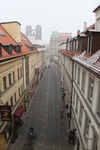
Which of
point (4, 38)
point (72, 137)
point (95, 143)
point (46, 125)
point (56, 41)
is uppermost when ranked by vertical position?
point (56, 41)

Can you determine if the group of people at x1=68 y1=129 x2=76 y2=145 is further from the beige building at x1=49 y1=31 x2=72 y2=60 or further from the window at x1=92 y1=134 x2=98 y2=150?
the beige building at x1=49 y1=31 x2=72 y2=60

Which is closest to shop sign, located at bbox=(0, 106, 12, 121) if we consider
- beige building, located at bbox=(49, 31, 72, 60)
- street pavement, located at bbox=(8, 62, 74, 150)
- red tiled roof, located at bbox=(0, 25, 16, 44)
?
street pavement, located at bbox=(8, 62, 74, 150)

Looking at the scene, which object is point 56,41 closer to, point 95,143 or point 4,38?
point 4,38

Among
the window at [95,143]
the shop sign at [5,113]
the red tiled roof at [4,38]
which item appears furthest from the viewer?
the red tiled roof at [4,38]

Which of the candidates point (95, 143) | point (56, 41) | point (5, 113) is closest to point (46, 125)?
point (5, 113)

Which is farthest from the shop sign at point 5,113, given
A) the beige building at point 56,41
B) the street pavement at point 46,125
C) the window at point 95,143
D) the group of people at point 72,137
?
the beige building at point 56,41

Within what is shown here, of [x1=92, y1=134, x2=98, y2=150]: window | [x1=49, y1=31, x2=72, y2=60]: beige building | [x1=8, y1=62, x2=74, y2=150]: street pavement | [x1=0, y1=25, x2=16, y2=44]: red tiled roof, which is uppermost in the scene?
[x1=49, y1=31, x2=72, y2=60]: beige building

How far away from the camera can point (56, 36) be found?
5261 inches

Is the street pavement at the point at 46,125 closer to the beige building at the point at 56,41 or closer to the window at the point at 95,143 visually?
the window at the point at 95,143

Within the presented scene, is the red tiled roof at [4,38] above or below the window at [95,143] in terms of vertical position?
above

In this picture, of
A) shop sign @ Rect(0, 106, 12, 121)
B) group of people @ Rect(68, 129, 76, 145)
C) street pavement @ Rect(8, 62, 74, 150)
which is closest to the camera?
shop sign @ Rect(0, 106, 12, 121)

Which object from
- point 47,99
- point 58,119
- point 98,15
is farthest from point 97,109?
point 47,99

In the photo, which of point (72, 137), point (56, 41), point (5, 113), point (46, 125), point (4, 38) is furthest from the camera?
point (56, 41)

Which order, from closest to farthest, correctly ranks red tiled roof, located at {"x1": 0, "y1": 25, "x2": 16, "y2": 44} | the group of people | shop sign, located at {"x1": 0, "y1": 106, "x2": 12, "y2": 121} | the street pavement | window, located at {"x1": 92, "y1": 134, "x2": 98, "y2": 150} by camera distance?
window, located at {"x1": 92, "y1": 134, "x2": 98, "y2": 150} < shop sign, located at {"x1": 0, "y1": 106, "x2": 12, "y2": 121} < the group of people < the street pavement < red tiled roof, located at {"x1": 0, "y1": 25, "x2": 16, "y2": 44}
